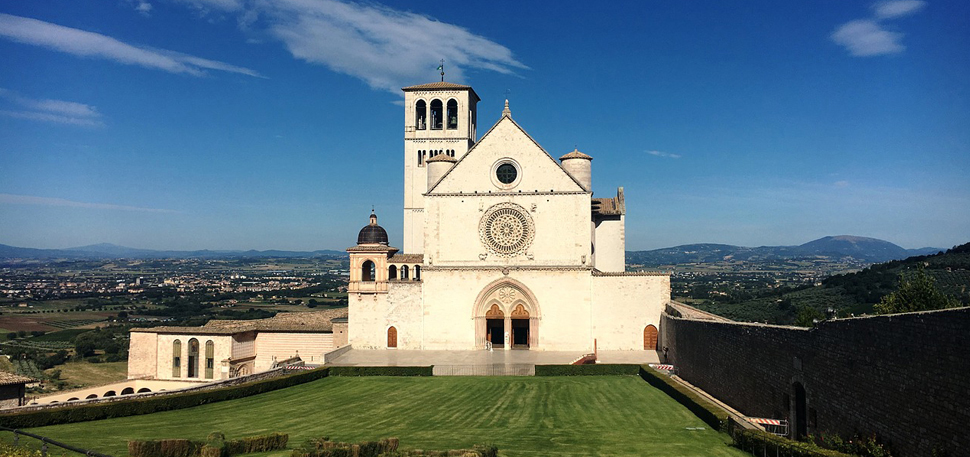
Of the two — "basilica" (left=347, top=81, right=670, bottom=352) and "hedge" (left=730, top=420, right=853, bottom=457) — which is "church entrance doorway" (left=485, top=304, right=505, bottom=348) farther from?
"hedge" (left=730, top=420, right=853, bottom=457)

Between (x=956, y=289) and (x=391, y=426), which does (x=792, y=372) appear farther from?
(x=956, y=289)

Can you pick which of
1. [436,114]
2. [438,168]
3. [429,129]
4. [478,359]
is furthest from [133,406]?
[436,114]

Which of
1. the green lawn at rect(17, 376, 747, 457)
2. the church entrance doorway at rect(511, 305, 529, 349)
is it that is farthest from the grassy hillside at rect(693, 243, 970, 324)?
the green lawn at rect(17, 376, 747, 457)

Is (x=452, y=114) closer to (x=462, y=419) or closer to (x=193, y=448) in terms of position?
(x=462, y=419)

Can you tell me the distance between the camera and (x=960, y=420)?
43.8 ft

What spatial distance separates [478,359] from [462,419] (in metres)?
16.3

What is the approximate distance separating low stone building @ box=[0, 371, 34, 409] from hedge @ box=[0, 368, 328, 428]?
506 centimetres

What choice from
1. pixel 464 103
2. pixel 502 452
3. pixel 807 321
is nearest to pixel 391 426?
pixel 502 452

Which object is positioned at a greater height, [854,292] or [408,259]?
[408,259]

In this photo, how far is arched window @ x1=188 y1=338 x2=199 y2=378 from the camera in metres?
44.6

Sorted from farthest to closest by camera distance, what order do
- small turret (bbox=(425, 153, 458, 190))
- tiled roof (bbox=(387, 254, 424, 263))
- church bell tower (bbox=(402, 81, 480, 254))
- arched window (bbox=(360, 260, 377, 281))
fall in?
church bell tower (bbox=(402, 81, 480, 254)), tiled roof (bbox=(387, 254, 424, 263)), small turret (bbox=(425, 153, 458, 190)), arched window (bbox=(360, 260, 377, 281))

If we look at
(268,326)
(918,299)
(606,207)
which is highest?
(606,207)

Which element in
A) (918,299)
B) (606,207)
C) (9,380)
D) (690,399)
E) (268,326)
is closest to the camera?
(690,399)

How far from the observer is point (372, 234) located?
5028cm
